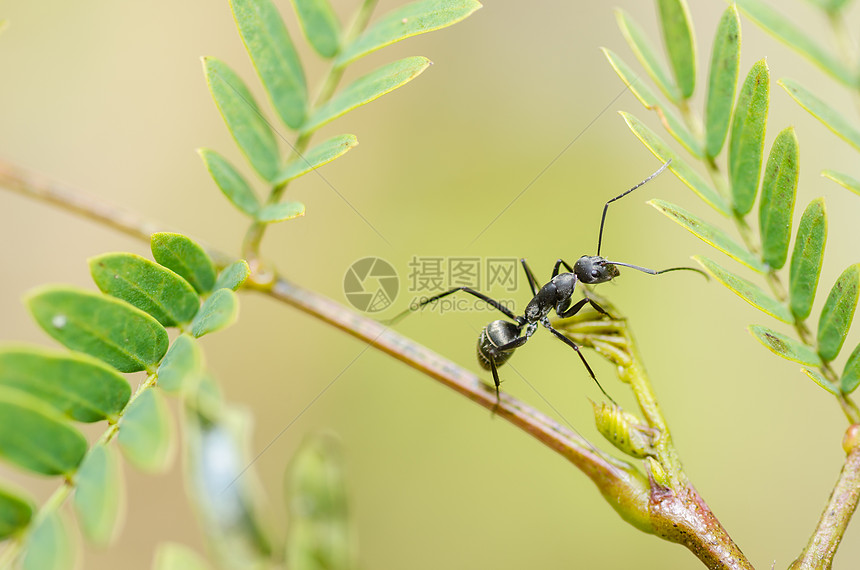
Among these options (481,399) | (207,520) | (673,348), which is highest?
(481,399)

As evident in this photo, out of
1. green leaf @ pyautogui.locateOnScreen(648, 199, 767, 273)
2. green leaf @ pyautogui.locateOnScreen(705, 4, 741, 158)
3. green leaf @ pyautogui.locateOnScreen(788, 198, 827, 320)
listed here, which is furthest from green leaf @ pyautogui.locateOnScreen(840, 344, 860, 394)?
green leaf @ pyautogui.locateOnScreen(705, 4, 741, 158)

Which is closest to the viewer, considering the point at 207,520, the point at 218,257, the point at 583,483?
the point at 207,520

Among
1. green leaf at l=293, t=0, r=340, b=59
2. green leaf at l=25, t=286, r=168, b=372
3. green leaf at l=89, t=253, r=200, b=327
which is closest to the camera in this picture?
green leaf at l=25, t=286, r=168, b=372

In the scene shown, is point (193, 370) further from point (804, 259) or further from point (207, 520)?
point (804, 259)

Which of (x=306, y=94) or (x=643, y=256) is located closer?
(x=306, y=94)

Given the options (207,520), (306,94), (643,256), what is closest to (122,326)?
(207,520)

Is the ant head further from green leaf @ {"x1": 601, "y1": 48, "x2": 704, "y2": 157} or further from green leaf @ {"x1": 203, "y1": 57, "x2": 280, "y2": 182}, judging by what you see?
green leaf @ {"x1": 203, "y1": 57, "x2": 280, "y2": 182}
